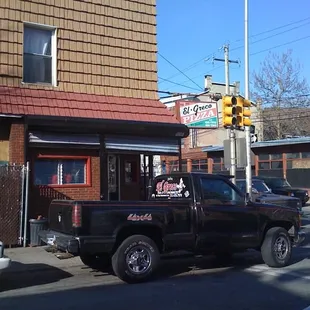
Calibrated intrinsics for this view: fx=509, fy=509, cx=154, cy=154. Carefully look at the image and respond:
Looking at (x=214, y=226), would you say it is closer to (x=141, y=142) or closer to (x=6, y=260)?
(x=6, y=260)

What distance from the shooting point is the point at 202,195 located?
31.8 ft

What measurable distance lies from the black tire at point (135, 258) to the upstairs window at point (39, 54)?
22.6ft

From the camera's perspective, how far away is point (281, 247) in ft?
34.7

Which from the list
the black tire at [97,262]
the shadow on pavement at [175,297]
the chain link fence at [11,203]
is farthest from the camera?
the chain link fence at [11,203]

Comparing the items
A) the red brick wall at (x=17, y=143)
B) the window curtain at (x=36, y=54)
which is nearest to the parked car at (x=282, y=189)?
the window curtain at (x=36, y=54)

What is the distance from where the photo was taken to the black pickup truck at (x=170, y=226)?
855cm

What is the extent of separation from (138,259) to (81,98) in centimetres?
669

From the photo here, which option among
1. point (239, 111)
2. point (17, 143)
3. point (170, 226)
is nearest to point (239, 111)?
point (239, 111)

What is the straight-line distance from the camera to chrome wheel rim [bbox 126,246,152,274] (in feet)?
28.9

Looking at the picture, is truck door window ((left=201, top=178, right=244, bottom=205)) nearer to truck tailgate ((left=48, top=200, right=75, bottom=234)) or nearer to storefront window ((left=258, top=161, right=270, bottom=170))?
truck tailgate ((left=48, top=200, right=75, bottom=234))

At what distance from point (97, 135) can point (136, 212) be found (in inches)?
214

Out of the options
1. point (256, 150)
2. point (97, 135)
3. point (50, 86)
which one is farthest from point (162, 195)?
point (256, 150)

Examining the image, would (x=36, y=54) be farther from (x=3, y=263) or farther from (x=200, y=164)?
(x=200, y=164)

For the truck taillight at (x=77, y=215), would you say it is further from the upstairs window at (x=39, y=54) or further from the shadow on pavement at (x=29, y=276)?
the upstairs window at (x=39, y=54)
